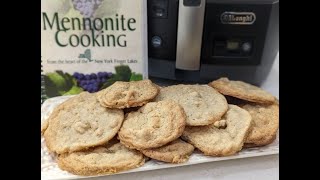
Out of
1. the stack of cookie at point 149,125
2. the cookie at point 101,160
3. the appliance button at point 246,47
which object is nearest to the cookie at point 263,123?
the stack of cookie at point 149,125

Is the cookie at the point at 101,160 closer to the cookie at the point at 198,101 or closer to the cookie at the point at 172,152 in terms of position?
the cookie at the point at 172,152

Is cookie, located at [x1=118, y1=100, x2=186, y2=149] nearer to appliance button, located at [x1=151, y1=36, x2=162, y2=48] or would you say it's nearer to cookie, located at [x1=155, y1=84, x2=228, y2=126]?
cookie, located at [x1=155, y1=84, x2=228, y2=126]

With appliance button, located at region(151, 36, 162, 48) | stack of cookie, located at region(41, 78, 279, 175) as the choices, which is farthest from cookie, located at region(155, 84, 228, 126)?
appliance button, located at region(151, 36, 162, 48)

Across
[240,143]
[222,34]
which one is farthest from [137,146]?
[222,34]

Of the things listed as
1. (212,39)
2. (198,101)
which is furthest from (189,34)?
(198,101)

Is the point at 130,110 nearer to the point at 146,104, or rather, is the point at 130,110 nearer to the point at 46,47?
the point at 146,104

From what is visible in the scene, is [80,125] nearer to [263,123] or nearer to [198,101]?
[198,101]
